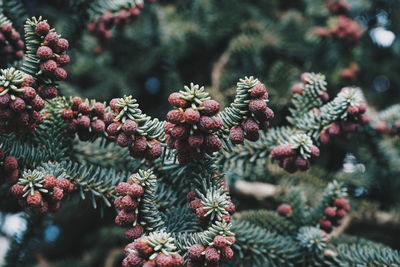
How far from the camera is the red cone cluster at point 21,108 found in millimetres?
1018

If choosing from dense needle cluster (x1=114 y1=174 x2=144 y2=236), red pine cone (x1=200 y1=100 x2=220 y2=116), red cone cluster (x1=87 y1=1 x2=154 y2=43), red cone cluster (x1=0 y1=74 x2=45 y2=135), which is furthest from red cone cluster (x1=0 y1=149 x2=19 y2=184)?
red cone cluster (x1=87 y1=1 x2=154 y2=43)

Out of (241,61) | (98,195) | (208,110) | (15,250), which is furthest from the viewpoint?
(241,61)

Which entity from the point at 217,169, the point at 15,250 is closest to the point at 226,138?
the point at 217,169

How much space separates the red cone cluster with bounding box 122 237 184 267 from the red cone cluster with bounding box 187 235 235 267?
0.05 meters

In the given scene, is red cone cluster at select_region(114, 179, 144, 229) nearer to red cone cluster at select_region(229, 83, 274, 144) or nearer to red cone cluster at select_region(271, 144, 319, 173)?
red cone cluster at select_region(229, 83, 274, 144)

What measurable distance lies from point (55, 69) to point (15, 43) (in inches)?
14.2

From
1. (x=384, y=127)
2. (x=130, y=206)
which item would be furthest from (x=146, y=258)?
(x=384, y=127)

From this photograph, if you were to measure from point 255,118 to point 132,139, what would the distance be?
0.98 feet

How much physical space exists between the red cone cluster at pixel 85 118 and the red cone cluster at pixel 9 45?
0.96ft

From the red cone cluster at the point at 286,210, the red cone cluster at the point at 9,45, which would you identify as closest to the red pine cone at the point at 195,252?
the red cone cluster at the point at 286,210

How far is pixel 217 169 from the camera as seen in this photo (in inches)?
46.6

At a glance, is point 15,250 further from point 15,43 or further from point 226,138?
point 226,138

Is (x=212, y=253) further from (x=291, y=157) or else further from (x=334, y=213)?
(x=334, y=213)

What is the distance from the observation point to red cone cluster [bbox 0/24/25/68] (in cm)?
132
